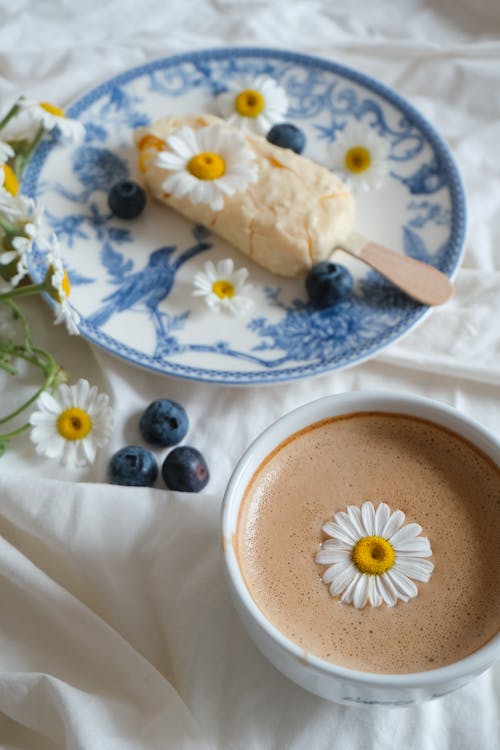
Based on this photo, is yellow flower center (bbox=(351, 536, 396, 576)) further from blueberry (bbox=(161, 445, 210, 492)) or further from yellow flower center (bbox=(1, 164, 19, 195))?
yellow flower center (bbox=(1, 164, 19, 195))

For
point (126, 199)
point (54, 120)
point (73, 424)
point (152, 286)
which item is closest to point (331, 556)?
point (73, 424)

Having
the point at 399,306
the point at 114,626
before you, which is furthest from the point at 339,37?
the point at 114,626

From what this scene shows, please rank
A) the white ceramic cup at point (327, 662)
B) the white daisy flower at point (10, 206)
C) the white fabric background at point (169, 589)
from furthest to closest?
the white daisy flower at point (10, 206)
the white fabric background at point (169, 589)
the white ceramic cup at point (327, 662)

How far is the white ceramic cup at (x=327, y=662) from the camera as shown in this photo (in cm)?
70

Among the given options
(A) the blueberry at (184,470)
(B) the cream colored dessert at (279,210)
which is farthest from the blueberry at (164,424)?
(B) the cream colored dessert at (279,210)

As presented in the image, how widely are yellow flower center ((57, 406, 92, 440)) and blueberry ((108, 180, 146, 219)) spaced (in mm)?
309

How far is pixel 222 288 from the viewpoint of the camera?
1104 mm

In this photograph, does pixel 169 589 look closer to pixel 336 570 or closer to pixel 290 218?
pixel 336 570

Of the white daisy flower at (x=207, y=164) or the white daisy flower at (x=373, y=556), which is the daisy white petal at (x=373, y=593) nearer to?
the white daisy flower at (x=373, y=556)

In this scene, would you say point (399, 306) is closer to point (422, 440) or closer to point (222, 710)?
point (422, 440)

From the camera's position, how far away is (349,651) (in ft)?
2.42

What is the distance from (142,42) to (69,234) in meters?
0.42

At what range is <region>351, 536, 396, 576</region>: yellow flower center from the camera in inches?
30.4

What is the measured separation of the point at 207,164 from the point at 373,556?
58 centimetres
